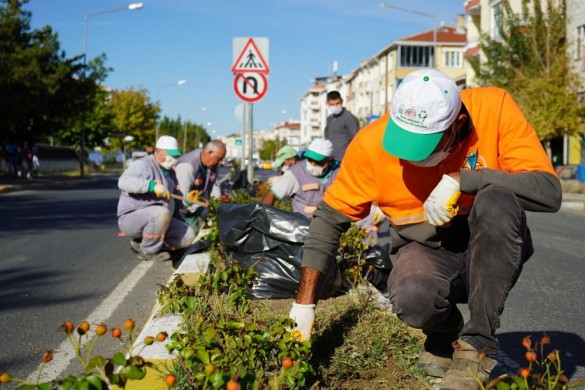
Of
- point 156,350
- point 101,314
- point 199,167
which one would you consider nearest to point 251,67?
point 199,167

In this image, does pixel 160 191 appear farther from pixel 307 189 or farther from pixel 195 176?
pixel 307 189

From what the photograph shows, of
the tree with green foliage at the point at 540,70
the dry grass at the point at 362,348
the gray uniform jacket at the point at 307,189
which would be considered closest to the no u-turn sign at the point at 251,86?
the gray uniform jacket at the point at 307,189

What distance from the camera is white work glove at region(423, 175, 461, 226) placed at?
9.80 feet

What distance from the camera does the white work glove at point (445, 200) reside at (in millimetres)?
2988

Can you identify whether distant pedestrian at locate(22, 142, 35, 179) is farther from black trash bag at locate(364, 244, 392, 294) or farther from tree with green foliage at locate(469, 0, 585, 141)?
black trash bag at locate(364, 244, 392, 294)

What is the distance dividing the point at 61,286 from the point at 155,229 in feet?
5.31

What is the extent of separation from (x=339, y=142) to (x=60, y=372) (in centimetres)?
744

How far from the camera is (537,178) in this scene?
9.81 ft

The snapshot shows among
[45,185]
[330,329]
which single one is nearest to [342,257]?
[330,329]

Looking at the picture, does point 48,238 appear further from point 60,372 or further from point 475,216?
point 475,216

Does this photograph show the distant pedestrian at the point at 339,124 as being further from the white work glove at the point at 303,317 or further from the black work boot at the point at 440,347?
the white work glove at the point at 303,317

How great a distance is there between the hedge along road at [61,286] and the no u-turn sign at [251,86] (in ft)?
10.3

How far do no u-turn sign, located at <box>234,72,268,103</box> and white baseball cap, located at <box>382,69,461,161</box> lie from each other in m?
10.0

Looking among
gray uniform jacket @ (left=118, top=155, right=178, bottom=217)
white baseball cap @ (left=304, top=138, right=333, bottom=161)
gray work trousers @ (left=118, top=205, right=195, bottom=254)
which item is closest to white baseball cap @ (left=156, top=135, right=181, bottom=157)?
gray uniform jacket @ (left=118, top=155, right=178, bottom=217)
